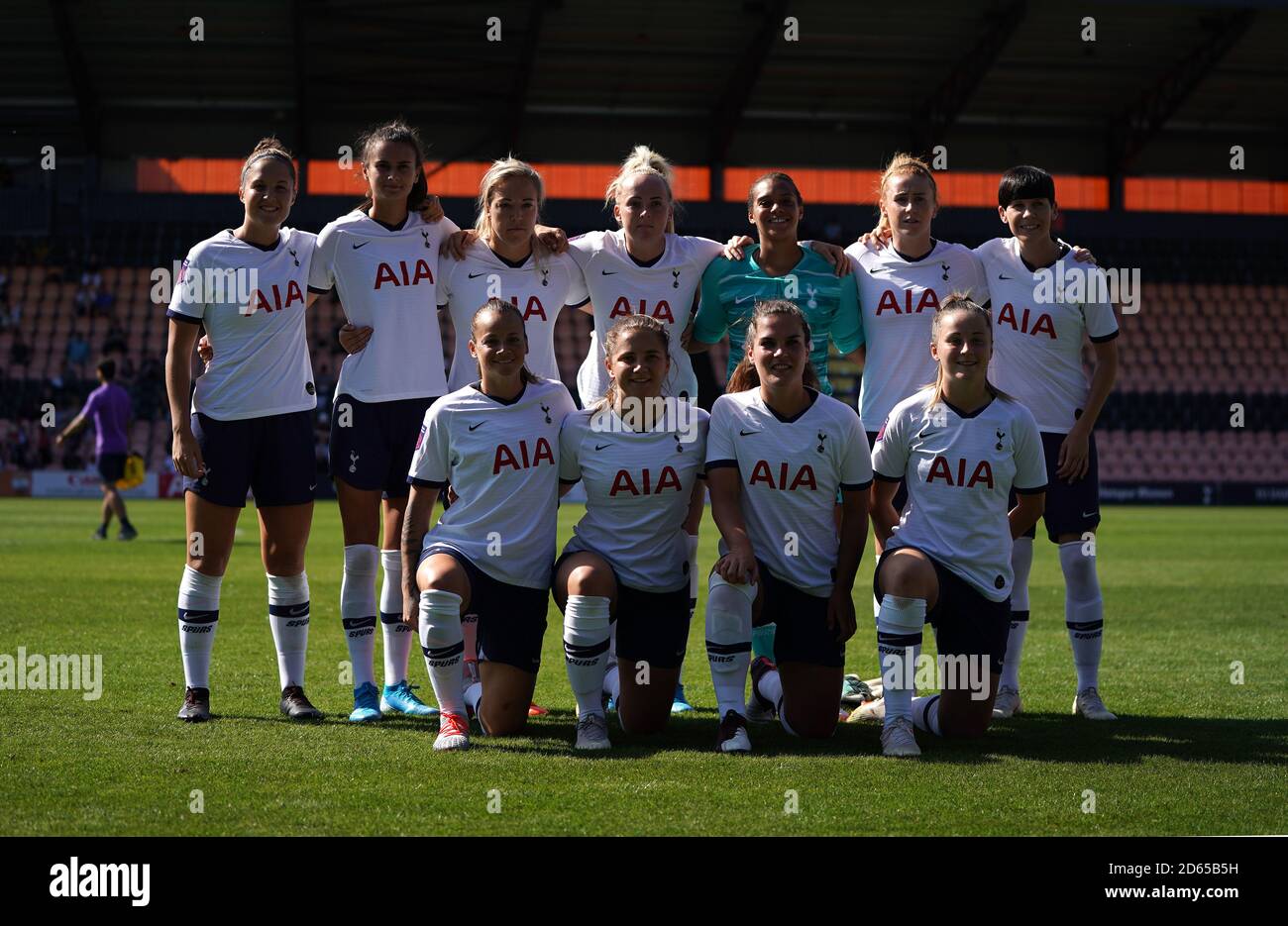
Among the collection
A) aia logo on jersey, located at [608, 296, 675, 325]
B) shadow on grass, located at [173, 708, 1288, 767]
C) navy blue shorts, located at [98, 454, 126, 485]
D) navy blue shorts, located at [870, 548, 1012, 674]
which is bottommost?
shadow on grass, located at [173, 708, 1288, 767]

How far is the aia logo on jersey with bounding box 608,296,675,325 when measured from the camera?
19.2 ft

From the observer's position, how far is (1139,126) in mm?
30594

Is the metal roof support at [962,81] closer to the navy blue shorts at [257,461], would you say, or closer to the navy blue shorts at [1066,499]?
the navy blue shorts at [1066,499]

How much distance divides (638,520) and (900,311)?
1.48 m

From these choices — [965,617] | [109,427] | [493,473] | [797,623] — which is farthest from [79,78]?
[965,617]

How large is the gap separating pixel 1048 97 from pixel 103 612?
1019 inches

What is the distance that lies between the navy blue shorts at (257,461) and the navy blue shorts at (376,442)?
13 cm

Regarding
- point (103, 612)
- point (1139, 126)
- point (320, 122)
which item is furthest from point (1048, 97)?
point (103, 612)

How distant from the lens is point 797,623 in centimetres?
522

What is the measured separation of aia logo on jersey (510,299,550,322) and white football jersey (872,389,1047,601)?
5.05ft

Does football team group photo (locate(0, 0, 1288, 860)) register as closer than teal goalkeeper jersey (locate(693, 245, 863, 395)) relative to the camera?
Yes

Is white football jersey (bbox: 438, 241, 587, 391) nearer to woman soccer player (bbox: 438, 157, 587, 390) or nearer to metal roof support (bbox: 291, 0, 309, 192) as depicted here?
woman soccer player (bbox: 438, 157, 587, 390)

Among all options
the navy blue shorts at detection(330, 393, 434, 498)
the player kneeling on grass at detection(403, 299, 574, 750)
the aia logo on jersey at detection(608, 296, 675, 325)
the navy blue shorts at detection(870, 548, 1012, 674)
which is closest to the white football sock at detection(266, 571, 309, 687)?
the navy blue shorts at detection(330, 393, 434, 498)

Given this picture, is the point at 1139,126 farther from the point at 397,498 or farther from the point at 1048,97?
the point at 397,498
